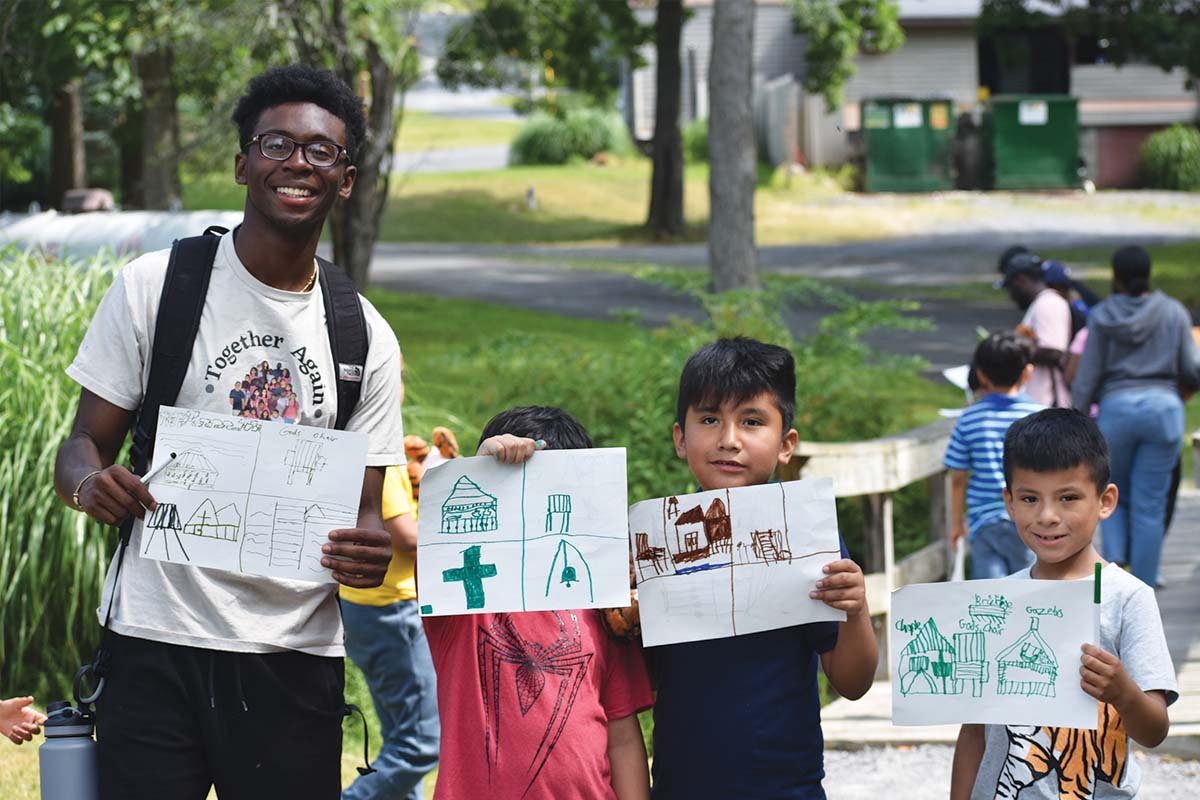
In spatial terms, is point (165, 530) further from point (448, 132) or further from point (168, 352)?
point (448, 132)

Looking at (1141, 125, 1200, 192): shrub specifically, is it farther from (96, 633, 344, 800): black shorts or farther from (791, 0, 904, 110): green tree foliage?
(96, 633, 344, 800): black shorts

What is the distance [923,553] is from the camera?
7734 mm

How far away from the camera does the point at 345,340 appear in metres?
3.23

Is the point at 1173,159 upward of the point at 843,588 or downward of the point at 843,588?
upward

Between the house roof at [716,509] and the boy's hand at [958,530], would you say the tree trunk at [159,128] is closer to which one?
the boy's hand at [958,530]

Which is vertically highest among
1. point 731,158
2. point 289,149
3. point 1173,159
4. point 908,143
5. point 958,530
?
point 908,143

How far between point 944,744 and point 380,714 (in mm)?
2318

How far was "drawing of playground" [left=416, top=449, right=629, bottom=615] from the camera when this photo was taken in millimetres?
3199

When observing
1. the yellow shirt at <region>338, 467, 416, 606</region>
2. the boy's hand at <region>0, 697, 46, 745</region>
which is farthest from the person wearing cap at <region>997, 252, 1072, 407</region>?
the boy's hand at <region>0, 697, 46, 745</region>

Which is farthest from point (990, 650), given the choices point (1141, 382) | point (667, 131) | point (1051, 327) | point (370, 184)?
point (667, 131)

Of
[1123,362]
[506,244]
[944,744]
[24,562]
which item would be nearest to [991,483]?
[944,744]

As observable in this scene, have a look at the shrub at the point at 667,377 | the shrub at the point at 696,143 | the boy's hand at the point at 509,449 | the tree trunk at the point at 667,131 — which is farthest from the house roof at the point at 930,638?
the shrub at the point at 696,143

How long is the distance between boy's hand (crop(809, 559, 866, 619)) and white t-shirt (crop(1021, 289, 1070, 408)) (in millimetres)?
5259

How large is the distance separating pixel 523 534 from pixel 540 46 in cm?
1732
